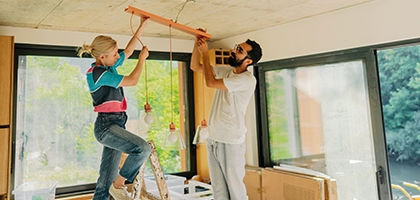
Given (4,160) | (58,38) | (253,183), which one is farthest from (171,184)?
(58,38)

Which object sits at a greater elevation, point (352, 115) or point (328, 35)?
point (328, 35)

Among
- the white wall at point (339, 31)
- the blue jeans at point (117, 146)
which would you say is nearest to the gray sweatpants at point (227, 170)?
the blue jeans at point (117, 146)

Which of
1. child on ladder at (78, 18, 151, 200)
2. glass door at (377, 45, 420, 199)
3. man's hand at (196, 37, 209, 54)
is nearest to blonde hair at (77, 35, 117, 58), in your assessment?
child on ladder at (78, 18, 151, 200)

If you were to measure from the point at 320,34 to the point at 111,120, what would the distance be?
2.20 m

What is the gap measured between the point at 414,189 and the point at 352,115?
2.62 ft

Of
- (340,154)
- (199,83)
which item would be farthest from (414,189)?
(199,83)

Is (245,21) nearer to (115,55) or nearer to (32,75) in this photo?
(115,55)

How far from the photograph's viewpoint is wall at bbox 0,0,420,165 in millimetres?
2537

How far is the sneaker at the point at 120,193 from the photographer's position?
5.95ft

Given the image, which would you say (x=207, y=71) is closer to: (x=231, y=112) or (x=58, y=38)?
(x=231, y=112)

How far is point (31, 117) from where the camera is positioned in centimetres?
322

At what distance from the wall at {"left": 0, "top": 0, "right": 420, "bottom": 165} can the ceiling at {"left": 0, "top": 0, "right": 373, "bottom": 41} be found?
80 millimetres

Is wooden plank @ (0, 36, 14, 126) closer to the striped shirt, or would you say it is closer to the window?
the striped shirt

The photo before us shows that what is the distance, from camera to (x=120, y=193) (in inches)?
72.1
